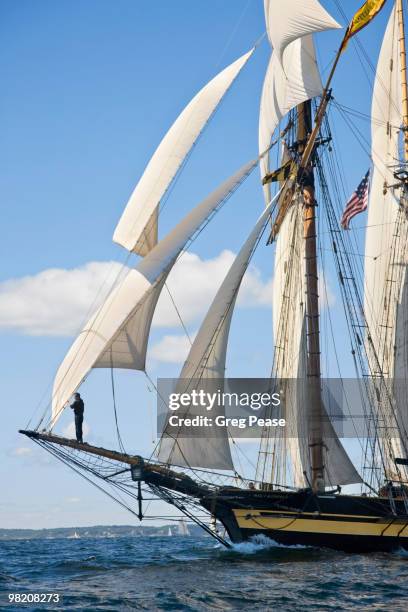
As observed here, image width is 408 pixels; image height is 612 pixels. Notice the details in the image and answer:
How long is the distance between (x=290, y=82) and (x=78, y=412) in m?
17.8

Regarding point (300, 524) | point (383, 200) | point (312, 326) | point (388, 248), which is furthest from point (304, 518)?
point (383, 200)

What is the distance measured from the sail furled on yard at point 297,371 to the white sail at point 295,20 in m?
7.03

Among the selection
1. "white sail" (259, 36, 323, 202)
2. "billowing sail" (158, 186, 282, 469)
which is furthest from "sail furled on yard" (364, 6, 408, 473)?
"billowing sail" (158, 186, 282, 469)

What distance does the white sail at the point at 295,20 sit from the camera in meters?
41.6

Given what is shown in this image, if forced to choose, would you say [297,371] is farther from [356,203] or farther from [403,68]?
[403,68]

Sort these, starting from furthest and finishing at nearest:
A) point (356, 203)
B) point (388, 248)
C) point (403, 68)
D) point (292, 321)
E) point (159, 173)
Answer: point (403, 68)
point (388, 248)
point (356, 203)
point (292, 321)
point (159, 173)

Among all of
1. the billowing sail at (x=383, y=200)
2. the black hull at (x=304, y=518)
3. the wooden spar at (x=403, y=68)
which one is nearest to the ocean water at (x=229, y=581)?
the black hull at (x=304, y=518)

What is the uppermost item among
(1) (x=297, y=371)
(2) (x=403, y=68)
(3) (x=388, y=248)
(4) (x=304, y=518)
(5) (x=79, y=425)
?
(2) (x=403, y=68)

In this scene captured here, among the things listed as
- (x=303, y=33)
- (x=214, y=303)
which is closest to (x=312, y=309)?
(x=214, y=303)

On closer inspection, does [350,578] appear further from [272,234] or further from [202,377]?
[272,234]

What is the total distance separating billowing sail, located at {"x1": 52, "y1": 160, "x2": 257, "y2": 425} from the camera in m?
35.4

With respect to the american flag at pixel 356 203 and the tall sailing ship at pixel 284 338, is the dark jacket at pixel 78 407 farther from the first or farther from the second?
the american flag at pixel 356 203

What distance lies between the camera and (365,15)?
44719 millimetres

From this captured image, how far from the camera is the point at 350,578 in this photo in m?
31.2
